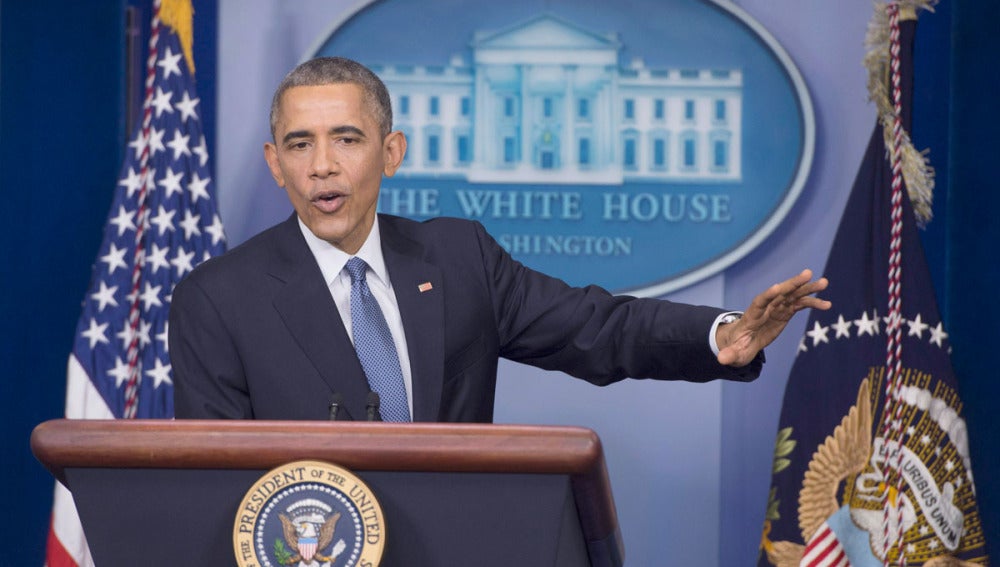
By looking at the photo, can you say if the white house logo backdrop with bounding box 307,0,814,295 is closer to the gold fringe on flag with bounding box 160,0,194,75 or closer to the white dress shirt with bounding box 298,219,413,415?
the gold fringe on flag with bounding box 160,0,194,75

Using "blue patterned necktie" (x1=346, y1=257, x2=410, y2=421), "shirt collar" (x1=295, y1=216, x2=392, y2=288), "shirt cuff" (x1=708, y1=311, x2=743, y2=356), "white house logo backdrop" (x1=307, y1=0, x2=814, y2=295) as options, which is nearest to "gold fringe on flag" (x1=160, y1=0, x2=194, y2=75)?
"white house logo backdrop" (x1=307, y1=0, x2=814, y2=295)

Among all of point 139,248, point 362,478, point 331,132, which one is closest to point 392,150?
point 331,132

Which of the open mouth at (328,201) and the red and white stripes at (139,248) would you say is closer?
the open mouth at (328,201)

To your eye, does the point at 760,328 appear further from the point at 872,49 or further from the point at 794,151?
the point at 794,151

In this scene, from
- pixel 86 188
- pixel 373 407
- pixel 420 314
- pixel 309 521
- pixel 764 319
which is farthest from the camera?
pixel 86 188

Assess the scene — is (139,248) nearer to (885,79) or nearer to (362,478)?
(885,79)

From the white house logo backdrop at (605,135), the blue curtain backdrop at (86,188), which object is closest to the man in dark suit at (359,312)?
the white house logo backdrop at (605,135)

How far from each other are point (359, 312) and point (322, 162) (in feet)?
0.81

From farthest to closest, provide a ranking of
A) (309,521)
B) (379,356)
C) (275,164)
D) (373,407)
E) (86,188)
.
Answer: (86,188) < (275,164) < (379,356) < (373,407) < (309,521)

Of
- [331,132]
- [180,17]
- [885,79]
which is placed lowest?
[331,132]

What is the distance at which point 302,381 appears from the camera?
1758mm

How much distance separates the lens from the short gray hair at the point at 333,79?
191cm

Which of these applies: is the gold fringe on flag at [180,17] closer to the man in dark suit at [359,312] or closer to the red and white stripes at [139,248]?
the red and white stripes at [139,248]

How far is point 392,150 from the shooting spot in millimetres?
2096
